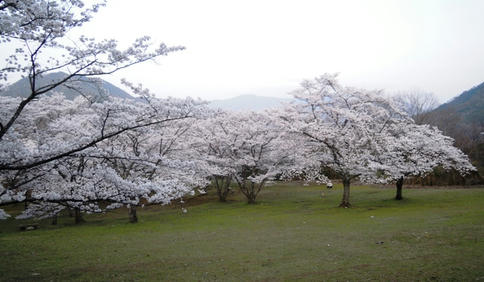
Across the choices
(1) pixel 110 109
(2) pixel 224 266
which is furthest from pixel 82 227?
(1) pixel 110 109

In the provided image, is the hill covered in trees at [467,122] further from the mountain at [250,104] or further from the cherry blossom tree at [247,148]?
the mountain at [250,104]

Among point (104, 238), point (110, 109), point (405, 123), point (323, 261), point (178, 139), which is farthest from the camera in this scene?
point (178, 139)

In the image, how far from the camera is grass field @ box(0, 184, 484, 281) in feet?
24.9

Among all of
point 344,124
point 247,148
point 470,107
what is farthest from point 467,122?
point 344,124

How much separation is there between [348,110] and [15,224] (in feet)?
68.3

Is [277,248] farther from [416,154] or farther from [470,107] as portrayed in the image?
[470,107]

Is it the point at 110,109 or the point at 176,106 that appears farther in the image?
the point at 176,106

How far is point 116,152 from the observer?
7.49m

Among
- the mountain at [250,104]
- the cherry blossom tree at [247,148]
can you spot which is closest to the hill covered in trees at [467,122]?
the cherry blossom tree at [247,148]

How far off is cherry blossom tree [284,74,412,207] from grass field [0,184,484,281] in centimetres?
243

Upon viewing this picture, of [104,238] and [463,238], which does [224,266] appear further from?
[104,238]

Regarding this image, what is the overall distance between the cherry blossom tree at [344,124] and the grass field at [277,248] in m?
2.43

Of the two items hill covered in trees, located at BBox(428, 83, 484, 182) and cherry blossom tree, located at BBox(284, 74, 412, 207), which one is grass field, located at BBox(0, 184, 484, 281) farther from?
hill covered in trees, located at BBox(428, 83, 484, 182)

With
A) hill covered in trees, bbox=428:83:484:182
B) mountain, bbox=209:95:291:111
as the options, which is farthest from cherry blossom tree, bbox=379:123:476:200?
hill covered in trees, bbox=428:83:484:182
